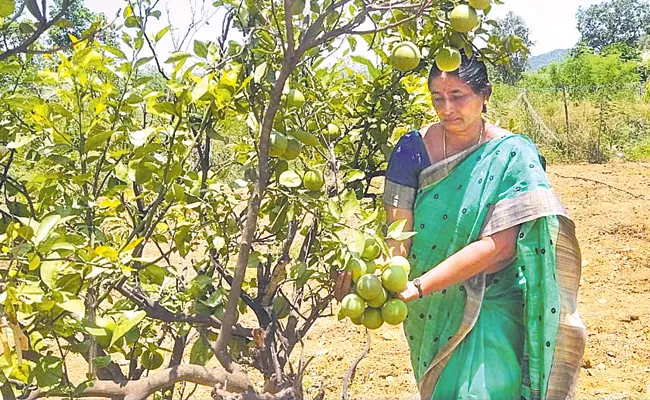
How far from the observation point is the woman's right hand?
1397 mm

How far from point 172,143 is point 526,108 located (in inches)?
429

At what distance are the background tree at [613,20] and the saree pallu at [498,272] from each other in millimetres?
47531

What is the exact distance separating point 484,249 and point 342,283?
41 centimetres

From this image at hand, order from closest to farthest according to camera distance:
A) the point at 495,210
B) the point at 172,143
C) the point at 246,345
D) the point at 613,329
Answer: the point at 172,143, the point at 246,345, the point at 495,210, the point at 613,329

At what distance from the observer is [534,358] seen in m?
1.74

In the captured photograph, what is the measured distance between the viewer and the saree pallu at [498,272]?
1685mm

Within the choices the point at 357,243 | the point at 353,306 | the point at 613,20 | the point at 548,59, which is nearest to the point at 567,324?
the point at 353,306

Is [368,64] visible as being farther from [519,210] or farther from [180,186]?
[180,186]

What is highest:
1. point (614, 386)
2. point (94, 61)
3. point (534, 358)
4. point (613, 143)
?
point (613, 143)

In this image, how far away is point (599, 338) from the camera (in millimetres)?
3922

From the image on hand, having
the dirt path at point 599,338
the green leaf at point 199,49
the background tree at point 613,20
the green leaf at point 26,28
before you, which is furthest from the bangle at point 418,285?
the background tree at point 613,20

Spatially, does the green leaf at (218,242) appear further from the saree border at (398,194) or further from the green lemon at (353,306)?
the saree border at (398,194)

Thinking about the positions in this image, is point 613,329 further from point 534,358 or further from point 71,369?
point 71,369

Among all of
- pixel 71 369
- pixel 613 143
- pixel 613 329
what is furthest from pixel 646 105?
pixel 71 369
